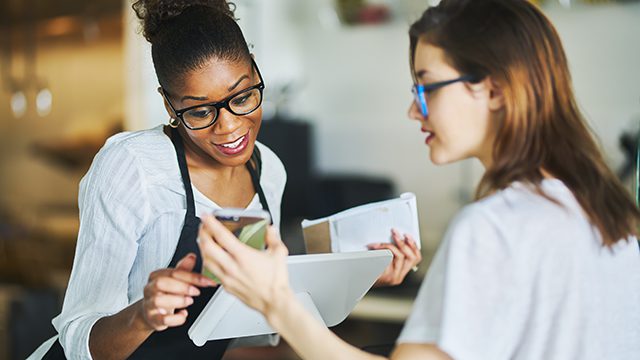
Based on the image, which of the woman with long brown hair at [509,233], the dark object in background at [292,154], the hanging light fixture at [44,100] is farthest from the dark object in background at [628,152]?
the hanging light fixture at [44,100]

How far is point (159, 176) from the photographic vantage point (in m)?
1.24

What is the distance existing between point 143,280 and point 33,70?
3229 mm

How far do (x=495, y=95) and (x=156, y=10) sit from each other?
0.55 meters

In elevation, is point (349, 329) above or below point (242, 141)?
below

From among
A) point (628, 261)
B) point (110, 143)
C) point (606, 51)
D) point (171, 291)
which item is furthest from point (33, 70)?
point (628, 261)

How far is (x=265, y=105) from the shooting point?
3.63m

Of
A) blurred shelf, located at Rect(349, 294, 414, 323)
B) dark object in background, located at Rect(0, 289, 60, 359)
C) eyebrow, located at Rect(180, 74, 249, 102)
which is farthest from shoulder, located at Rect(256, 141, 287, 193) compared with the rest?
blurred shelf, located at Rect(349, 294, 414, 323)

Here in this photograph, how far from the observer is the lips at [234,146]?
1239mm

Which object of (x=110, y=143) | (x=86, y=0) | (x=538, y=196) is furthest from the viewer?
(x=86, y=0)

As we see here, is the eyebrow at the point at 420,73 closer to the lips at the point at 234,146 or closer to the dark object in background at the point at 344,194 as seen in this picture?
the lips at the point at 234,146

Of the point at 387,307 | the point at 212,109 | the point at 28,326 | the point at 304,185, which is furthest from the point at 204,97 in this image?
the point at 304,185

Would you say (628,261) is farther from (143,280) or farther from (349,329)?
(349,329)

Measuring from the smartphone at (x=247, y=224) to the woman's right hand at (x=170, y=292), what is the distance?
0.09 meters

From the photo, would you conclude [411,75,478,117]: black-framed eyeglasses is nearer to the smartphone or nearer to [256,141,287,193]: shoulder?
the smartphone
